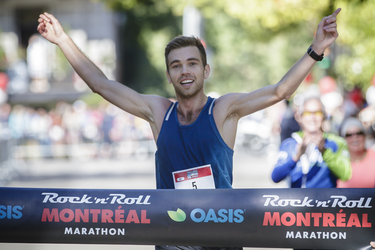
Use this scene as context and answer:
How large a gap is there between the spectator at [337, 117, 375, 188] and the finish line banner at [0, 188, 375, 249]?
1837 millimetres

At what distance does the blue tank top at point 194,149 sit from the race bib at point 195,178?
25 mm

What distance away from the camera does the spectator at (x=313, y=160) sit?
407cm

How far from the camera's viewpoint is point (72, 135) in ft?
59.2

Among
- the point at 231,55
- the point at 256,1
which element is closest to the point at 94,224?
the point at 256,1

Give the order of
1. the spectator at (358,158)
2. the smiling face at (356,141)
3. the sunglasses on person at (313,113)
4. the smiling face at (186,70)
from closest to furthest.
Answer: the smiling face at (186,70) → the sunglasses on person at (313,113) → the spectator at (358,158) → the smiling face at (356,141)

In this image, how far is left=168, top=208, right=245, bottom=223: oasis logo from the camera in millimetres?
2578

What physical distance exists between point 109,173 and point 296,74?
11.2 meters

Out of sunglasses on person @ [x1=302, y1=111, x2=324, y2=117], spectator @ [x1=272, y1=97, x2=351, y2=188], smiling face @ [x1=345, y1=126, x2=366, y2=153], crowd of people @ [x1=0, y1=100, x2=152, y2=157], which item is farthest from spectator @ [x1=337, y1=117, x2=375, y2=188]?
crowd of people @ [x1=0, y1=100, x2=152, y2=157]

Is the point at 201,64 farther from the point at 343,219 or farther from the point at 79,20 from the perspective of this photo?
the point at 79,20

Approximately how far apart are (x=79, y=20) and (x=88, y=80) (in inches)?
1145

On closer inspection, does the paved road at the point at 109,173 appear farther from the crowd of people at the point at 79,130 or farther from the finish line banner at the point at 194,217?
the finish line banner at the point at 194,217

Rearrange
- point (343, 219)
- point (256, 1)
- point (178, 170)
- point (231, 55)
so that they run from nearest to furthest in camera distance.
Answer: point (343, 219)
point (178, 170)
point (256, 1)
point (231, 55)

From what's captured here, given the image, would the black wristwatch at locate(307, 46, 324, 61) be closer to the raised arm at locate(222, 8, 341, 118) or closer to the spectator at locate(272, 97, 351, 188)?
the raised arm at locate(222, 8, 341, 118)

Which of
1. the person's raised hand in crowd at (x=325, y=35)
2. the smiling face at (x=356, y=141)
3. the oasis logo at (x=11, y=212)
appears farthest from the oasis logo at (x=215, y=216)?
the smiling face at (x=356, y=141)
